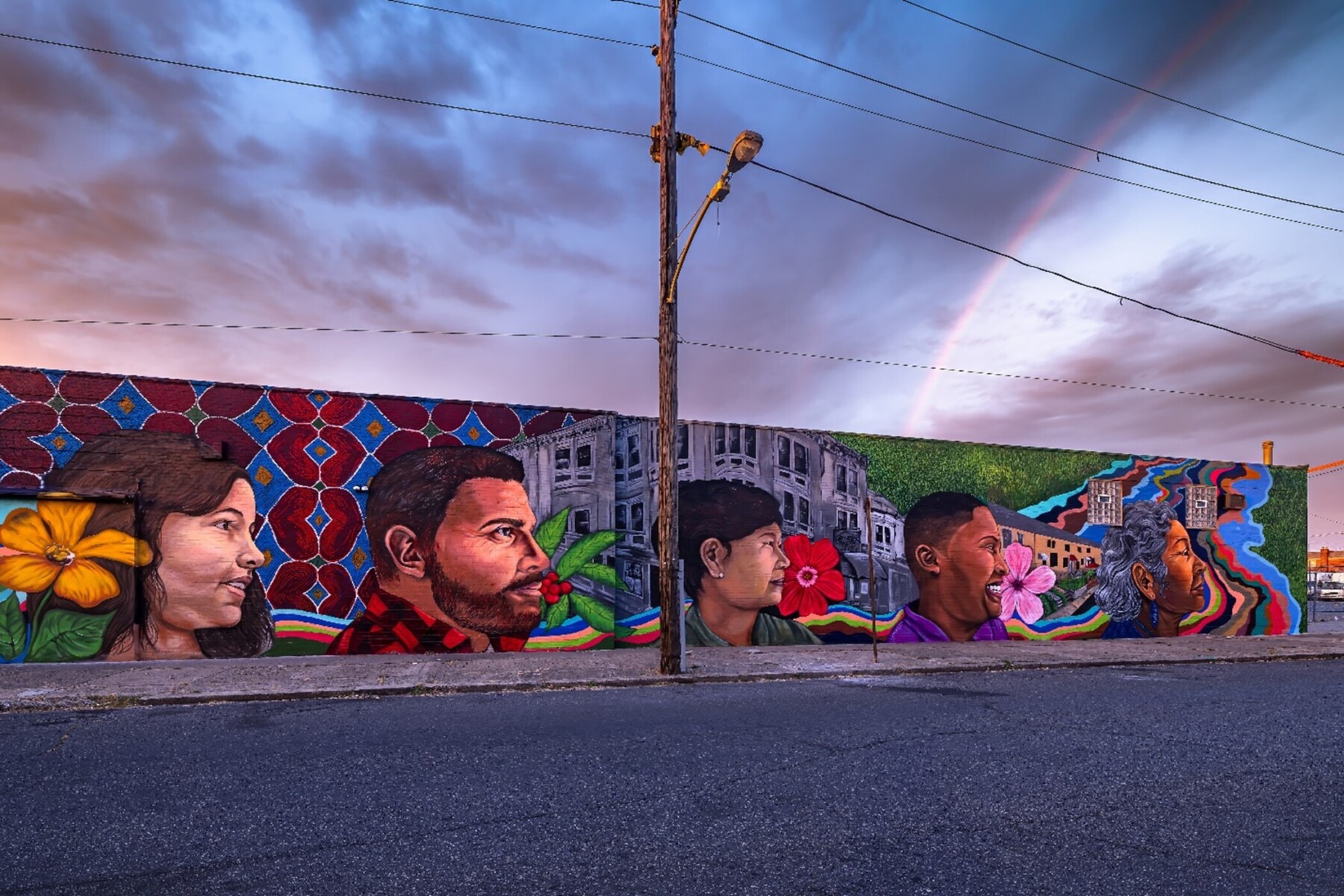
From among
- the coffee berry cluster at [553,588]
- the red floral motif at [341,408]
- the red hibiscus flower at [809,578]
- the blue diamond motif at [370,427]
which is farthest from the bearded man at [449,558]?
the red hibiscus flower at [809,578]

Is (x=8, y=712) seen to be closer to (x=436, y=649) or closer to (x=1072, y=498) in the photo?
(x=436, y=649)

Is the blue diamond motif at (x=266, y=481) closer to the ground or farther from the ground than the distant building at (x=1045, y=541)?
farther from the ground

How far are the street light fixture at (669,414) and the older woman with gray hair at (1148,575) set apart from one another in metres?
12.9

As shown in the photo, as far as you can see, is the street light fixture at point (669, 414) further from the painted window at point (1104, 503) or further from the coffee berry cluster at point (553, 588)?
the painted window at point (1104, 503)

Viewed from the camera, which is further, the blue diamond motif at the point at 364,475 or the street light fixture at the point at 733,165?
the blue diamond motif at the point at 364,475

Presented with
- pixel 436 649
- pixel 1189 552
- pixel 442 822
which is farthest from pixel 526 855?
pixel 1189 552

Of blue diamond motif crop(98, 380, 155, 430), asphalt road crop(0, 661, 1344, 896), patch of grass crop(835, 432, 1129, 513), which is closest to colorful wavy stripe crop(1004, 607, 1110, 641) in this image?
patch of grass crop(835, 432, 1129, 513)

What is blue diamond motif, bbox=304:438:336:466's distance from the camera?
14.0 meters

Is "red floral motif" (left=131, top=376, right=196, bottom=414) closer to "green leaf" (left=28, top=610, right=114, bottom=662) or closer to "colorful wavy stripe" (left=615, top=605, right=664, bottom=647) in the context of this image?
"green leaf" (left=28, top=610, right=114, bottom=662)

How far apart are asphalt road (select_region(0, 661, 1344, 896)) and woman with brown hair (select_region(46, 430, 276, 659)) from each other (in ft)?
15.9

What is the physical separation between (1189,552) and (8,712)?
24.3m

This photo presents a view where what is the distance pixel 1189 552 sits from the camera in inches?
790

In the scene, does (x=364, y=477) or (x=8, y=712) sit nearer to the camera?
(x=8, y=712)

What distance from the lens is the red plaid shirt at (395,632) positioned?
13828 millimetres
